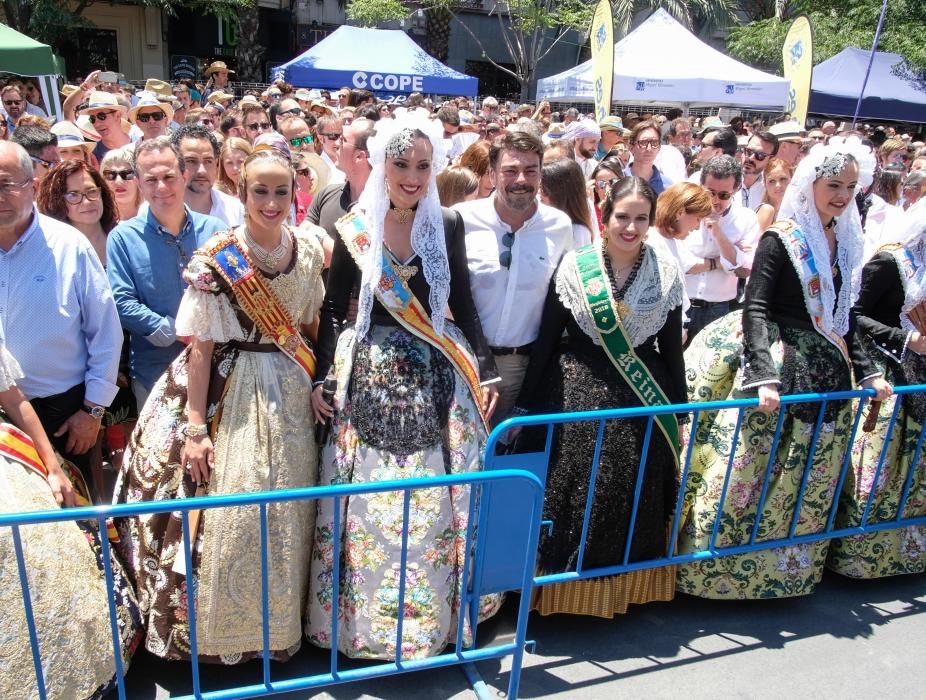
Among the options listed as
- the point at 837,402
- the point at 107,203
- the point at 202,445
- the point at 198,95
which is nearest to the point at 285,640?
the point at 202,445

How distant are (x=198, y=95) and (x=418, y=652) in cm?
1551

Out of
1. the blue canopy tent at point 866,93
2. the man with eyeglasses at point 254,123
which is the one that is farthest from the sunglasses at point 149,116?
the blue canopy tent at point 866,93

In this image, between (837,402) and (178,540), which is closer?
(178,540)

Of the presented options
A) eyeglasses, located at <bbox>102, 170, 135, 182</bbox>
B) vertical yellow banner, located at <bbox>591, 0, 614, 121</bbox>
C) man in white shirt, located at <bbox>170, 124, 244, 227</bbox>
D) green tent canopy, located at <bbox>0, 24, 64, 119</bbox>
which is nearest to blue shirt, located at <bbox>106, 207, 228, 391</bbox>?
man in white shirt, located at <bbox>170, 124, 244, 227</bbox>

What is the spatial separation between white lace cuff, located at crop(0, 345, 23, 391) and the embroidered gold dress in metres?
0.49

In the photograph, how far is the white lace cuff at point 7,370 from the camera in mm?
2506

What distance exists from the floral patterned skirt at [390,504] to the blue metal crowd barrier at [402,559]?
9cm

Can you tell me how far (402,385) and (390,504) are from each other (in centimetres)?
44

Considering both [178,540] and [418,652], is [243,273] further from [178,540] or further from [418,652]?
[418,652]

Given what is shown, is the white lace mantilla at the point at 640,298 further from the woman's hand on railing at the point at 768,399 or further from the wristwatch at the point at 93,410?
the wristwatch at the point at 93,410

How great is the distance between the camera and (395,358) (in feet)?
9.53

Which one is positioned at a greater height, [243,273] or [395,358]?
[243,273]

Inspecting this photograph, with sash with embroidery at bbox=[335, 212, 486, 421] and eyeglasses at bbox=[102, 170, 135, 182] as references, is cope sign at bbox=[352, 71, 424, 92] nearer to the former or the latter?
eyeglasses at bbox=[102, 170, 135, 182]

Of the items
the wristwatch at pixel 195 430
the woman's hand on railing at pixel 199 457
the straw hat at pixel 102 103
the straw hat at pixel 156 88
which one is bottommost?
the woman's hand on railing at pixel 199 457
